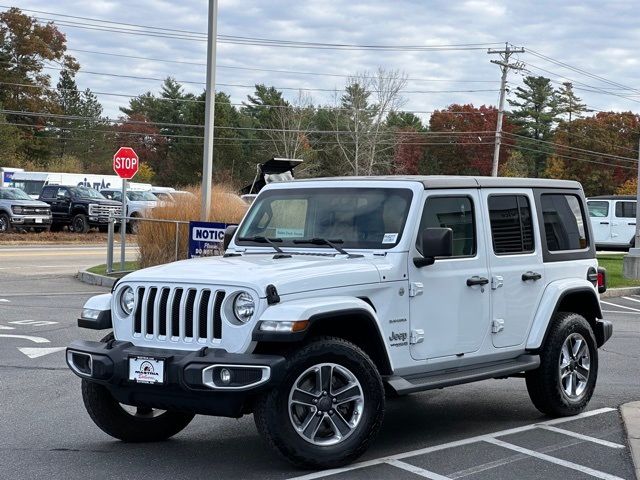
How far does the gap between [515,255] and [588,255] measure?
46.2 inches

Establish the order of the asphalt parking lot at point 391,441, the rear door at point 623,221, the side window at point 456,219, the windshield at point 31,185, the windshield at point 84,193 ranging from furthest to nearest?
1. the windshield at point 31,185
2. the windshield at point 84,193
3. the rear door at point 623,221
4. the side window at point 456,219
5. the asphalt parking lot at point 391,441

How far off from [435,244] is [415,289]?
35 cm

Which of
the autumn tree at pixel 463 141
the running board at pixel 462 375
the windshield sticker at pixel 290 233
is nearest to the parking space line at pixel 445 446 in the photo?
the running board at pixel 462 375

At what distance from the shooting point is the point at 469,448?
7184 mm

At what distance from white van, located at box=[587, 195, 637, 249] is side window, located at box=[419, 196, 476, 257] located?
2852 centimetres

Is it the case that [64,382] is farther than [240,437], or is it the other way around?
[64,382]

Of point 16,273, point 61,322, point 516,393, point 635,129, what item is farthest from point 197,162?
point 516,393

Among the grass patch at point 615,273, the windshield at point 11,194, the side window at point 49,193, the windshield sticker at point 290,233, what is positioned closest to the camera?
the windshield sticker at point 290,233

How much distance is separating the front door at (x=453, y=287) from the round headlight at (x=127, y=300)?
1.91 m

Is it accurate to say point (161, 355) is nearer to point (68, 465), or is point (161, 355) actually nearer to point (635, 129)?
point (68, 465)

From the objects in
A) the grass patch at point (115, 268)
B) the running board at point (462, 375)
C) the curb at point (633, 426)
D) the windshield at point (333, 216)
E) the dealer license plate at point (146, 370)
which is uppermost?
the windshield at point (333, 216)

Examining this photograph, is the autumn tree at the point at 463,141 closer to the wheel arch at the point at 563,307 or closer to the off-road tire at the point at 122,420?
the wheel arch at the point at 563,307

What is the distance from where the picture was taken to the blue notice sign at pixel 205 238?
18.5 meters

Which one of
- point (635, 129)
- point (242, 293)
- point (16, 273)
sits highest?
point (635, 129)
